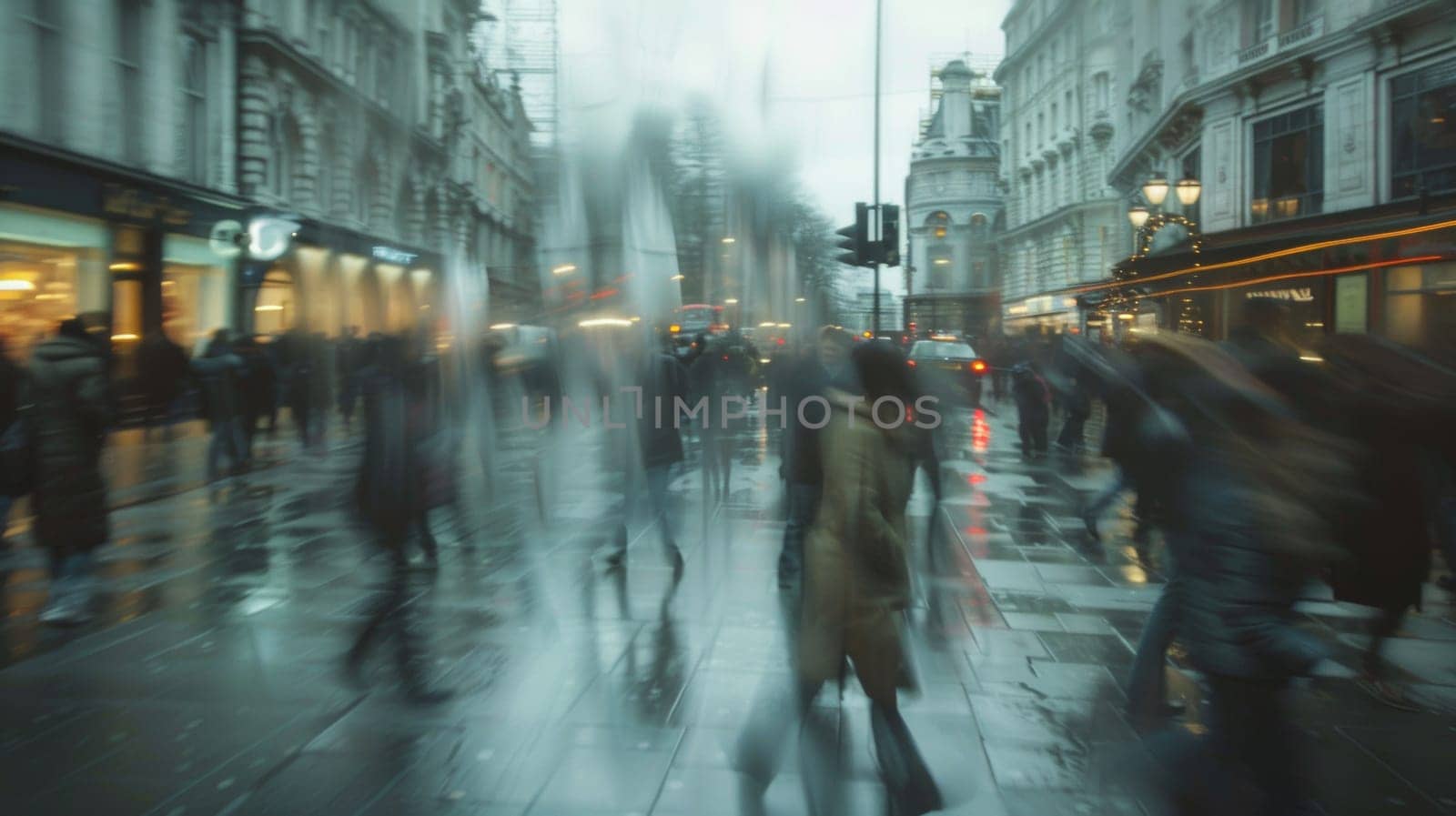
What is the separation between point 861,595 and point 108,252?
18912 mm

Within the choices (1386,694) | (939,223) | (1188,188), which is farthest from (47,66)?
(939,223)

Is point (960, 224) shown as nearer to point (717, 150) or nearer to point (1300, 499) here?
point (717, 150)

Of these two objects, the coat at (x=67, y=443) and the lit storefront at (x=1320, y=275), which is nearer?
the coat at (x=67, y=443)

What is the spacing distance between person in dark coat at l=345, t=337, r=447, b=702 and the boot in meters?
2.95

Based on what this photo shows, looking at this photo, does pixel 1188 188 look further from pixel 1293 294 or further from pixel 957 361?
pixel 957 361

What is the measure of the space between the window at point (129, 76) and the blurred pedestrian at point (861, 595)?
19246 mm

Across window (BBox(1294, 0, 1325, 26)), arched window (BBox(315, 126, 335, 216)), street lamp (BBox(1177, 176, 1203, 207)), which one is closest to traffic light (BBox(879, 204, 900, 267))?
street lamp (BBox(1177, 176, 1203, 207))

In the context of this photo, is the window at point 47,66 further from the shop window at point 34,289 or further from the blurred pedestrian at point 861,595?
the blurred pedestrian at point 861,595

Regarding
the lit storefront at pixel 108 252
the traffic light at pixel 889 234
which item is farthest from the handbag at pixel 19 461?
the traffic light at pixel 889 234

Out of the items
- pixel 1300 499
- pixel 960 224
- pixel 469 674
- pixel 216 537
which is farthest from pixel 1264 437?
pixel 960 224

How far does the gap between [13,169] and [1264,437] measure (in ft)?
58.5

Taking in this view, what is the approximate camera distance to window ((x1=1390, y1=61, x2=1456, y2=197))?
20.8m

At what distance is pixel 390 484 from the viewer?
249 inches

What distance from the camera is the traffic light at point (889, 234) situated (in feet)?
44.3
